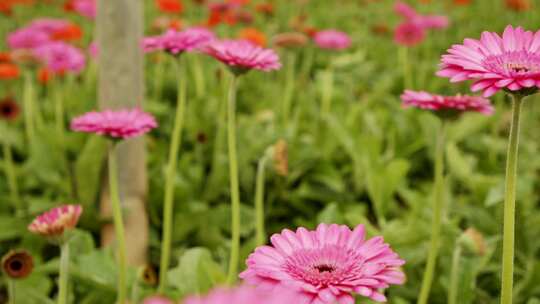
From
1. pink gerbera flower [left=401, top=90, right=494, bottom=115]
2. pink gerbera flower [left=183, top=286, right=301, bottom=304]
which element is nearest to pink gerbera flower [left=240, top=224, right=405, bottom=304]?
pink gerbera flower [left=183, top=286, right=301, bottom=304]

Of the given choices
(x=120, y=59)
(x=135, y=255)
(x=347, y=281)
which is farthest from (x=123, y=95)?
(x=347, y=281)

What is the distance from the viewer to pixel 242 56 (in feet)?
3.67

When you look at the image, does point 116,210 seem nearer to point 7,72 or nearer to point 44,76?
point 7,72

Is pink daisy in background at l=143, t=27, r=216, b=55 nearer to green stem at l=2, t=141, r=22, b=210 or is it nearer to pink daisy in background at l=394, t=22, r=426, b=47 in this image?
green stem at l=2, t=141, r=22, b=210

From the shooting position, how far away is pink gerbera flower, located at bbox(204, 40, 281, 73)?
43.2 inches

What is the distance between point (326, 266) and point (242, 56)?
0.47 meters

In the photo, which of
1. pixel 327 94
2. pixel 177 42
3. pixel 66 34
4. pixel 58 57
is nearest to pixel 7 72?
pixel 58 57

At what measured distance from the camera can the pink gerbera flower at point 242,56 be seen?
110 cm

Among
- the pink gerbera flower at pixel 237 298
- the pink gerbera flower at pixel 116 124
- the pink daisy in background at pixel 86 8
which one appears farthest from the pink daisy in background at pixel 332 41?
the pink gerbera flower at pixel 237 298

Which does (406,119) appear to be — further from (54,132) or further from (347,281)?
(347,281)

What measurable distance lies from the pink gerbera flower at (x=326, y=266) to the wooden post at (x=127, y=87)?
108 centimetres

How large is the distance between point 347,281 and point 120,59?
1.19 meters

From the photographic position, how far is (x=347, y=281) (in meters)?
0.69

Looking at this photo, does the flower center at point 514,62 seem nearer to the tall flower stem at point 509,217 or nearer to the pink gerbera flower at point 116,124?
the tall flower stem at point 509,217
